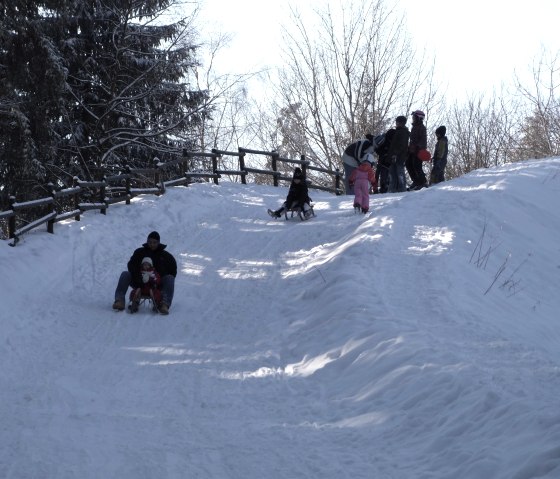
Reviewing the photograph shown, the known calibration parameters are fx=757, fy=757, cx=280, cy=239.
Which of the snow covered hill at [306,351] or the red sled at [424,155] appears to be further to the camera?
the red sled at [424,155]

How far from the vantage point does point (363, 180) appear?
15258mm

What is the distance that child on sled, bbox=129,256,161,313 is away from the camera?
10.5 m

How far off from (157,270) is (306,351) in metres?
3.37

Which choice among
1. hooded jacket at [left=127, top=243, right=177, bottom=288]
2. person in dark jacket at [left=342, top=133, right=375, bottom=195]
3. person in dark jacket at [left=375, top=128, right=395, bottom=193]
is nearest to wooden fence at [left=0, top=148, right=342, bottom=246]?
hooded jacket at [left=127, top=243, right=177, bottom=288]

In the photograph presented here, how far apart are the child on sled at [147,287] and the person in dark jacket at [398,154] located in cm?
867

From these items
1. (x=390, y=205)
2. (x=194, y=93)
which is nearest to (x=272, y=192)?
(x=194, y=93)

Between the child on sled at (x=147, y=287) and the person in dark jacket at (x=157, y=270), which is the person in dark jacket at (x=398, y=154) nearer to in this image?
the person in dark jacket at (x=157, y=270)

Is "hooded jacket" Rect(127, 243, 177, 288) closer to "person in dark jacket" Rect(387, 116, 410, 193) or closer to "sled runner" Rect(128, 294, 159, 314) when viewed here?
"sled runner" Rect(128, 294, 159, 314)

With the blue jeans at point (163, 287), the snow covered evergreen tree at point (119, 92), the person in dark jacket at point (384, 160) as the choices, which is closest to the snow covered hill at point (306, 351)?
the blue jeans at point (163, 287)

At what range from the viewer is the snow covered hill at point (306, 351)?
5273mm

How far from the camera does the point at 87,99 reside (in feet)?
81.3

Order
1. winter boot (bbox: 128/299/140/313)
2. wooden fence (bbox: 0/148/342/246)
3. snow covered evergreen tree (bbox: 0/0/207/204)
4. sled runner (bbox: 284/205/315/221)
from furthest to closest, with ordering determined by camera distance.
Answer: snow covered evergreen tree (bbox: 0/0/207/204) < sled runner (bbox: 284/205/315/221) < wooden fence (bbox: 0/148/342/246) < winter boot (bbox: 128/299/140/313)

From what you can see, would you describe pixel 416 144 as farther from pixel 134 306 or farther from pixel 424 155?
pixel 134 306

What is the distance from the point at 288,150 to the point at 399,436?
108 feet
